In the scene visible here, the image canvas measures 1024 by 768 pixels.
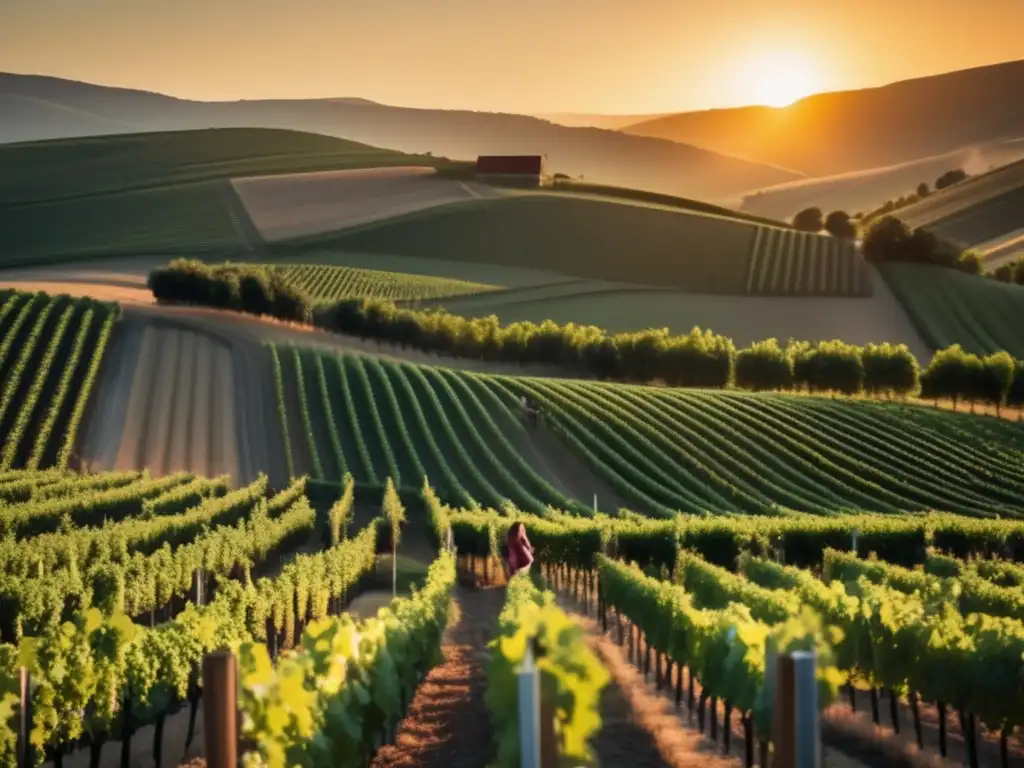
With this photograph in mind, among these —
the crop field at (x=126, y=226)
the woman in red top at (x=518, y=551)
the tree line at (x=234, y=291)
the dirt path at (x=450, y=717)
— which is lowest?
the dirt path at (x=450, y=717)

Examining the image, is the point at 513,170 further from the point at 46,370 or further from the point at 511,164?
the point at 46,370

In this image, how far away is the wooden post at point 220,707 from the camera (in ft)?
29.4

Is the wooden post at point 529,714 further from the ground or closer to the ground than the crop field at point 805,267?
closer to the ground

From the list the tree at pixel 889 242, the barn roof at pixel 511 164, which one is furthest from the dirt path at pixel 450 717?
the barn roof at pixel 511 164

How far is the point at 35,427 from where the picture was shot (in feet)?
221

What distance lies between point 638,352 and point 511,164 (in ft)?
263

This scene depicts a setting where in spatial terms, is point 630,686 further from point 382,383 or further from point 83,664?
point 382,383

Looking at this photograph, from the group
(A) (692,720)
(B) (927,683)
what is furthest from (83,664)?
(B) (927,683)

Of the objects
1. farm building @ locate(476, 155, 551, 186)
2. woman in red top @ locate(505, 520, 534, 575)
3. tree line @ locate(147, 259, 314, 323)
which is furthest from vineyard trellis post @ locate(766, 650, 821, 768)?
farm building @ locate(476, 155, 551, 186)

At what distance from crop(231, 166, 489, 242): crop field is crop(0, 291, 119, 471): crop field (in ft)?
172

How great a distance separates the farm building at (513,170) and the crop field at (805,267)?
35.3 meters

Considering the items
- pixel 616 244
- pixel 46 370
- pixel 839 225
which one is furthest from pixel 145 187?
pixel 46 370

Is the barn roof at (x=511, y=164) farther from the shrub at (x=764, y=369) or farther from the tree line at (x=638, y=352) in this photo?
the shrub at (x=764, y=369)

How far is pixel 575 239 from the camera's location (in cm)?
13600
